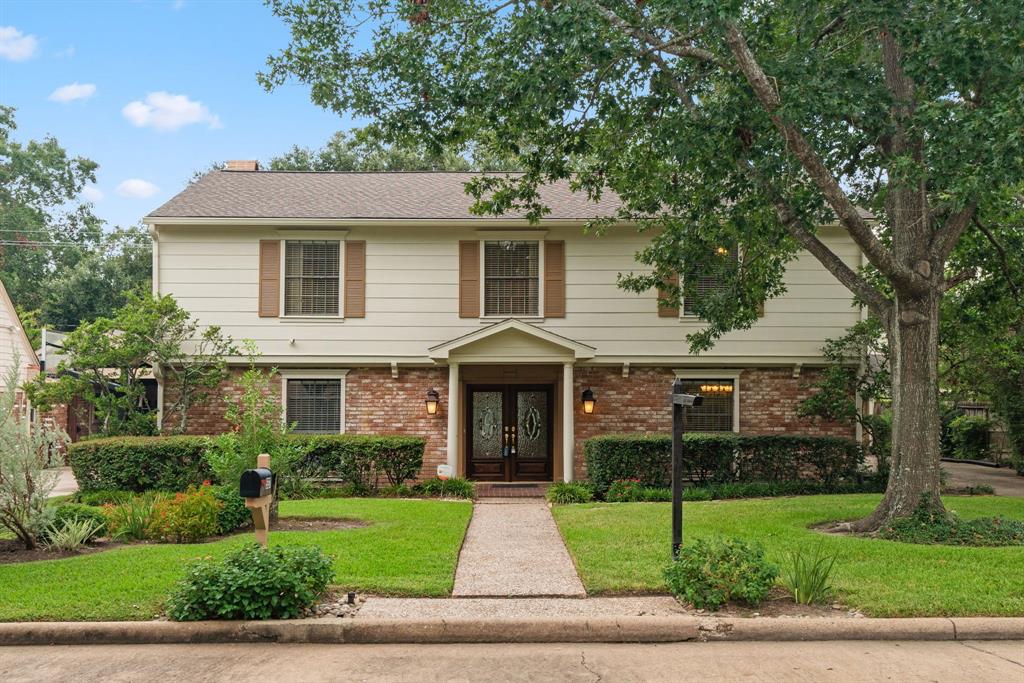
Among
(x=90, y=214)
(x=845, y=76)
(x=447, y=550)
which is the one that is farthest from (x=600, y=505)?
(x=90, y=214)

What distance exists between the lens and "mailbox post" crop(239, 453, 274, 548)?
271 inches

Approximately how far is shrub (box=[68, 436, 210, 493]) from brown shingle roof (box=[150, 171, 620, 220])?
15.8 ft

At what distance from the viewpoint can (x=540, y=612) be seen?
711 cm

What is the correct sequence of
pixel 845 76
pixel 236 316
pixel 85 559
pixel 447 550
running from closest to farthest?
pixel 85 559, pixel 447 550, pixel 845 76, pixel 236 316

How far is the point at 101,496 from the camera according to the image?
1450cm

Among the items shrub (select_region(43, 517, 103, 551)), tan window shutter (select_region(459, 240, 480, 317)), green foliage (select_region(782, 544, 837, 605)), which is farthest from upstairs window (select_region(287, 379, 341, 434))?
green foliage (select_region(782, 544, 837, 605))

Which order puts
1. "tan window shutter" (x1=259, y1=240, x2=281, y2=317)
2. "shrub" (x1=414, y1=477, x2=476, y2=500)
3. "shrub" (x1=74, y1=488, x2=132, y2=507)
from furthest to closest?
"tan window shutter" (x1=259, y1=240, x2=281, y2=317)
"shrub" (x1=414, y1=477, x2=476, y2=500)
"shrub" (x1=74, y1=488, x2=132, y2=507)

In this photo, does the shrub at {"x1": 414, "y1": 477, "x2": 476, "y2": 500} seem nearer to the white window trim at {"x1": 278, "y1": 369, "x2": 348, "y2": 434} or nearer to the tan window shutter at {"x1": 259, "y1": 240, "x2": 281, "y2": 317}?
the white window trim at {"x1": 278, "y1": 369, "x2": 348, "y2": 434}

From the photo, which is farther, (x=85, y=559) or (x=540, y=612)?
(x=85, y=559)

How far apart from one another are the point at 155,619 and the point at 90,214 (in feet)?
155

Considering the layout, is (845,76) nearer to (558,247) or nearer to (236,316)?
(558,247)

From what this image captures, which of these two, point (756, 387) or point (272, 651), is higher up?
point (756, 387)

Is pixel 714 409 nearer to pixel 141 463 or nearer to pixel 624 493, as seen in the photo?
pixel 624 493

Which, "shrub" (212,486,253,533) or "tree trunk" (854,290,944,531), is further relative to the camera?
"tree trunk" (854,290,944,531)
